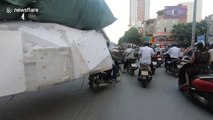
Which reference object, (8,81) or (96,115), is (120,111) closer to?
(96,115)

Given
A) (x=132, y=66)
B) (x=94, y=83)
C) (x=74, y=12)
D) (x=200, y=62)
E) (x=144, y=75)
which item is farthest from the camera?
(x=132, y=66)

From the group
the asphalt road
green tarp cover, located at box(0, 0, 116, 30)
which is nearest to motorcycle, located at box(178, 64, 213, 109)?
the asphalt road

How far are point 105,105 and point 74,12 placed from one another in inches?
92.4

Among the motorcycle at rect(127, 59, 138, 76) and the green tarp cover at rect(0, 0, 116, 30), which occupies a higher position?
the green tarp cover at rect(0, 0, 116, 30)

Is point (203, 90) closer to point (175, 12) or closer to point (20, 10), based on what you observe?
point (20, 10)

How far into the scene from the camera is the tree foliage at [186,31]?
43.4 m

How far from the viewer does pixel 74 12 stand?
5277 mm

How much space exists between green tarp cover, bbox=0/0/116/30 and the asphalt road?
→ 6.42ft

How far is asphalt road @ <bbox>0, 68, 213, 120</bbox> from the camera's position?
483cm

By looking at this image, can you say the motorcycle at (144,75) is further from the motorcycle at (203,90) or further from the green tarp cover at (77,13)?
the green tarp cover at (77,13)

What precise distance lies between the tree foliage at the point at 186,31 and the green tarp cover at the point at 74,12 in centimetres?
4071

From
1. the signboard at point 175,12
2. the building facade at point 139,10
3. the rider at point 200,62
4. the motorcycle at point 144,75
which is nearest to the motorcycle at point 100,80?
the motorcycle at point 144,75

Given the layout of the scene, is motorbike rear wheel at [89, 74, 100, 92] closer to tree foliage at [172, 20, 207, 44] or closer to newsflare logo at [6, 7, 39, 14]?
newsflare logo at [6, 7, 39, 14]

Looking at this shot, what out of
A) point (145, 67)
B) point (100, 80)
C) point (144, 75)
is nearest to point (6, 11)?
point (100, 80)
